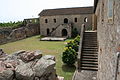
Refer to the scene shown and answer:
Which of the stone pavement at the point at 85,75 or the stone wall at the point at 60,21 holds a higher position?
the stone wall at the point at 60,21

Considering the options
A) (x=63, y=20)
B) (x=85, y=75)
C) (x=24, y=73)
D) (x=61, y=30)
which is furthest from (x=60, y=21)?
(x=24, y=73)

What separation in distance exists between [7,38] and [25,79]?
20841mm

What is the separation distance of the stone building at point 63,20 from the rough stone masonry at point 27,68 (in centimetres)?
2129

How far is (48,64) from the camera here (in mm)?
7570

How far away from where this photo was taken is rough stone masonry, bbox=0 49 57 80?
6.77 m

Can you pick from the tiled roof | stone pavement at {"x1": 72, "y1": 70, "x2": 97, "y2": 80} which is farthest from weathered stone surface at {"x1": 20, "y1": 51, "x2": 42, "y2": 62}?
the tiled roof

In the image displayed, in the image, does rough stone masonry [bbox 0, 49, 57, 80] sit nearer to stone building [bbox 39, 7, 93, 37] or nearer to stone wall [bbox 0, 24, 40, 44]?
stone wall [bbox 0, 24, 40, 44]

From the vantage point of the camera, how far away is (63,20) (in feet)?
103

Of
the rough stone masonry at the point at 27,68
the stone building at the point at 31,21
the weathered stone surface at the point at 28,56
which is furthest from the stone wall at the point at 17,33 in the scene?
the rough stone masonry at the point at 27,68

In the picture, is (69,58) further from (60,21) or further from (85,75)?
(60,21)

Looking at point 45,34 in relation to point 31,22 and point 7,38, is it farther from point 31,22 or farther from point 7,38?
point 7,38

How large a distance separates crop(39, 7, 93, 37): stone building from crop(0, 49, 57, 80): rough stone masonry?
21.3m

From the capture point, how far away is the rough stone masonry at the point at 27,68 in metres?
6.77

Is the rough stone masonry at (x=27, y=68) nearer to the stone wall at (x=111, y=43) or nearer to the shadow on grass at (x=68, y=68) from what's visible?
the stone wall at (x=111, y=43)
